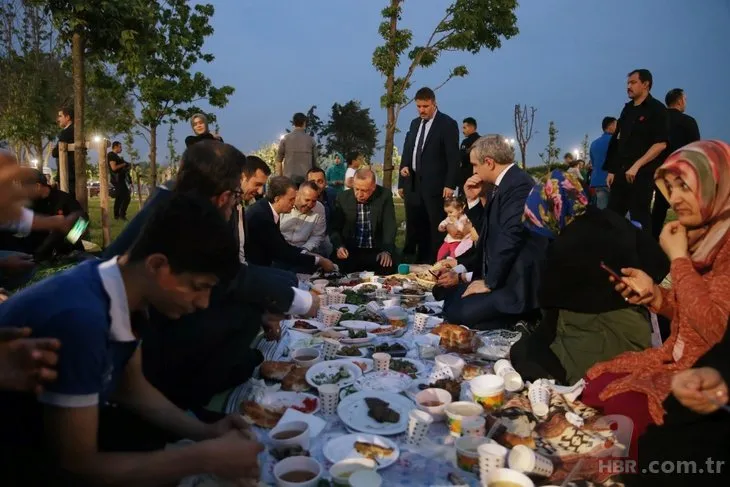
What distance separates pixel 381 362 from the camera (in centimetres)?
326

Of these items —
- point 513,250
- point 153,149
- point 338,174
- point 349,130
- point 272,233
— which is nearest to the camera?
point 513,250

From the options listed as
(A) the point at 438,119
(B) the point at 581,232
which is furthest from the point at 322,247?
(B) the point at 581,232

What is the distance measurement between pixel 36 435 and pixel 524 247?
3.64m

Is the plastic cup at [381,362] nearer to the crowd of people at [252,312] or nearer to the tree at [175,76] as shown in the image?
the crowd of people at [252,312]

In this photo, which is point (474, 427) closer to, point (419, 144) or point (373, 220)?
point (373, 220)

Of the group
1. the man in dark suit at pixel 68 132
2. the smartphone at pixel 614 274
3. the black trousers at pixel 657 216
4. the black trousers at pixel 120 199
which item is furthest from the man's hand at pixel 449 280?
the black trousers at pixel 120 199

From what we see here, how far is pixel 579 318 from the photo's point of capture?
3.04 m

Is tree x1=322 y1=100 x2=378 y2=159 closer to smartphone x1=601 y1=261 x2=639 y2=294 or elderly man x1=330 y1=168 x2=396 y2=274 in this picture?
elderly man x1=330 y1=168 x2=396 y2=274

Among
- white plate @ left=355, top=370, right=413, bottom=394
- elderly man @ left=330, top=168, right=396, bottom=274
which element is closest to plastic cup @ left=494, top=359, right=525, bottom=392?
white plate @ left=355, top=370, right=413, bottom=394

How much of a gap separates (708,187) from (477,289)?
7.46 ft

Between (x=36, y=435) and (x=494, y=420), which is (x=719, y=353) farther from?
(x=36, y=435)

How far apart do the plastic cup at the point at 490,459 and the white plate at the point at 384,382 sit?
949mm

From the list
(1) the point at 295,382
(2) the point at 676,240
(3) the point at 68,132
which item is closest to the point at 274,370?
(1) the point at 295,382

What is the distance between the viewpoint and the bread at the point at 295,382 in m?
3.03
